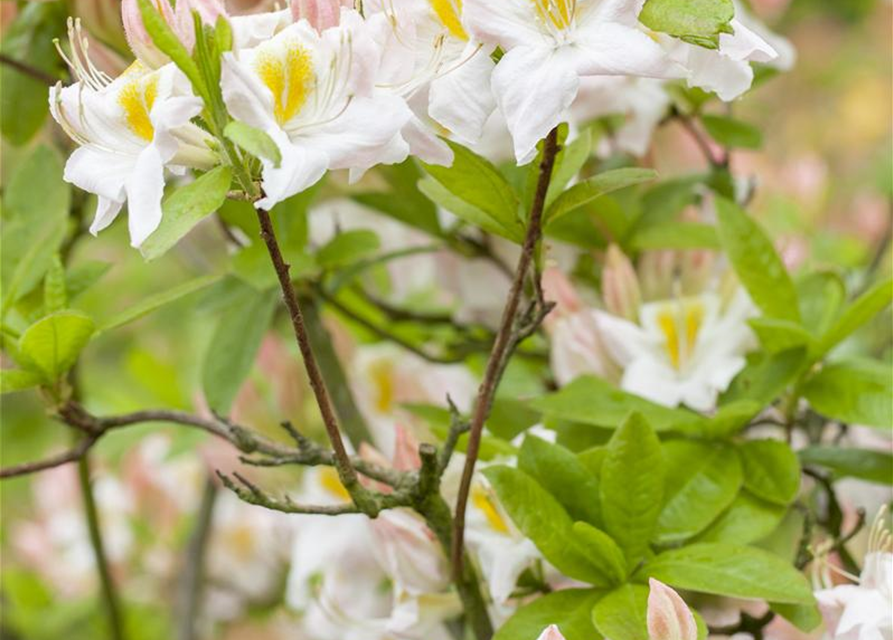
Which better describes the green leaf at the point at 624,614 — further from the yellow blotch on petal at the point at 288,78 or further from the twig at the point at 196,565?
the twig at the point at 196,565

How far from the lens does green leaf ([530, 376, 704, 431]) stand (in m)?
0.67

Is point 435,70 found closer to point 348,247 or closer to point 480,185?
point 480,185

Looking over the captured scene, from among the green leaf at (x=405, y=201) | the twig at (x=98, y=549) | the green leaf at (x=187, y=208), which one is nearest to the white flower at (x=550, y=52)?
the green leaf at (x=187, y=208)

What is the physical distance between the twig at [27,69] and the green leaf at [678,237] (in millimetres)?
377

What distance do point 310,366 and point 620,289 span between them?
0.33 meters

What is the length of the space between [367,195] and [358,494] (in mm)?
322

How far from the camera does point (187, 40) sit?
1.51 ft

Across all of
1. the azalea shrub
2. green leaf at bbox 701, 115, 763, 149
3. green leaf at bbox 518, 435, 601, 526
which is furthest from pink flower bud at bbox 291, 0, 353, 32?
green leaf at bbox 701, 115, 763, 149

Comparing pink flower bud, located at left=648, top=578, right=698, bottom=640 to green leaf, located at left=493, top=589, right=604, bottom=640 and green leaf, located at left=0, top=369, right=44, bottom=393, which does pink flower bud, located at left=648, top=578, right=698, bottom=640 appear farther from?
green leaf, located at left=0, top=369, right=44, bottom=393

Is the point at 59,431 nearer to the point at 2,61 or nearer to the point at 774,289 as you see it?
the point at 2,61

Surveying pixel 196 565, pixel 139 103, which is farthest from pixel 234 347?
pixel 196 565

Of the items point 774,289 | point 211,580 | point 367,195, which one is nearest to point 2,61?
point 367,195

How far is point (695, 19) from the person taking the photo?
0.46 metres

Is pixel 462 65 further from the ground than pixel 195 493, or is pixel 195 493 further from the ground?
pixel 462 65
